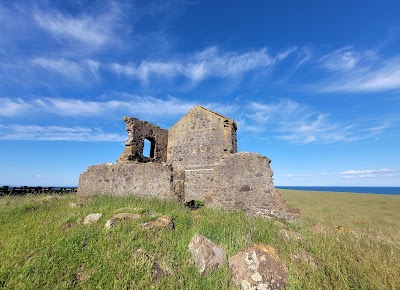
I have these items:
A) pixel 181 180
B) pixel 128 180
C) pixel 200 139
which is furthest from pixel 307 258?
pixel 200 139

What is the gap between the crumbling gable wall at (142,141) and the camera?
13.4 meters

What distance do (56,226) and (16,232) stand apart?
79 centimetres

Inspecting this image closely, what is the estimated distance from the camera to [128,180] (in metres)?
9.55

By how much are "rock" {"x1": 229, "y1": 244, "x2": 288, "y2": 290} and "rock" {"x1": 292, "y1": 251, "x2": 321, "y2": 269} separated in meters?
0.50

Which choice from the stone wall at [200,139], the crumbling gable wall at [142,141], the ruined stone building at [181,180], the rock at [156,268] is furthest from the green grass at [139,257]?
the stone wall at [200,139]

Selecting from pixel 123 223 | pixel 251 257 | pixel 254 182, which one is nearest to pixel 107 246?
pixel 123 223

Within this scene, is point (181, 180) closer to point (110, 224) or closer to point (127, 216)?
point (127, 216)

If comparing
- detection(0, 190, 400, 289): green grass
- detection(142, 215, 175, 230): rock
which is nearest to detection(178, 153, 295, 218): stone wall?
detection(0, 190, 400, 289): green grass

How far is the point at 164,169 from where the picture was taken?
29.1 feet

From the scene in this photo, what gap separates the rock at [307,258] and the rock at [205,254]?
1.44 m

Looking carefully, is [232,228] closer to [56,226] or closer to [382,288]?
[382,288]

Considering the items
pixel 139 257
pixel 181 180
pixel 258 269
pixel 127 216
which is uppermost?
pixel 181 180

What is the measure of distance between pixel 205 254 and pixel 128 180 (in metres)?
6.52

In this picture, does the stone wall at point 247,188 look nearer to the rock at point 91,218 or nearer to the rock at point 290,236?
the rock at point 290,236
